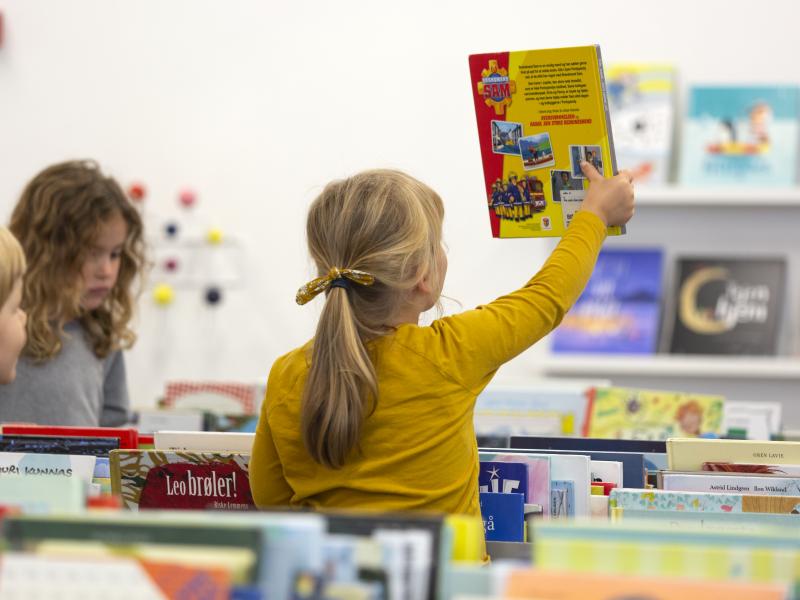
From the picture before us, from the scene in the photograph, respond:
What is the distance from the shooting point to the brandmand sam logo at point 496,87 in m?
1.76

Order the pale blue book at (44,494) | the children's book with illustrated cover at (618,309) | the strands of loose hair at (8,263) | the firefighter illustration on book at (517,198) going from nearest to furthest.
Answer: the pale blue book at (44,494) → the strands of loose hair at (8,263) → the firefighter illustration on book at (517,198) → the children's book with illustrated cover at (618,309)

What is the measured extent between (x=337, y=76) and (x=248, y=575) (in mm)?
3289

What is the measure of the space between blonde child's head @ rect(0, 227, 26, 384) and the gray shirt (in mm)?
624

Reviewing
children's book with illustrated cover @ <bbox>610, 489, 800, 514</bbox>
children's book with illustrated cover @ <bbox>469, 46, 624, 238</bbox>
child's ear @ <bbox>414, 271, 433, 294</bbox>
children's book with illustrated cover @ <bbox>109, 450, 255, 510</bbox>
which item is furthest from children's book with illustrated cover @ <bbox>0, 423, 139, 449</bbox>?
children's book with illustrated cover @ <bbox>610, 489, 800, 514</bbox>

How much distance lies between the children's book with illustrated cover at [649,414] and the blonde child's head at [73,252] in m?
1.10

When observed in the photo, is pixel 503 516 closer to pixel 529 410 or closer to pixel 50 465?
pixel 50 465

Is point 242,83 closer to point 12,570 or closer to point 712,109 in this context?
point 712,109

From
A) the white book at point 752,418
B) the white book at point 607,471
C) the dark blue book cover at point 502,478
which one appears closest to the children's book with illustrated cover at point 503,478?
the dark blue book cover at point 502,478

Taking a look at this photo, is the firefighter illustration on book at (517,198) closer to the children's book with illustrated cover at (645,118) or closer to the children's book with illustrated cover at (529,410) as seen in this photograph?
the children's book with illustrated cover at (529,410)

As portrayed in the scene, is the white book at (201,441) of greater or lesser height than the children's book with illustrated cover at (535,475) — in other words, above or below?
above

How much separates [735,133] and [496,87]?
2.27 m

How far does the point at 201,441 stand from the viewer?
6.13 feet

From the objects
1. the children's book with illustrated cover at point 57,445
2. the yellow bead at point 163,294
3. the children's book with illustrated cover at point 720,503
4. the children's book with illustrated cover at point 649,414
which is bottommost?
the children's book with illustrated cover at point 649,414

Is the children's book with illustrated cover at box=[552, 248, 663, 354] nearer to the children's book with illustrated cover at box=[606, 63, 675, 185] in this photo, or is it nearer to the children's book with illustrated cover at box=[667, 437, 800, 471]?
the children's book with illustrated cover at box=[606, 63, 675, 185]
